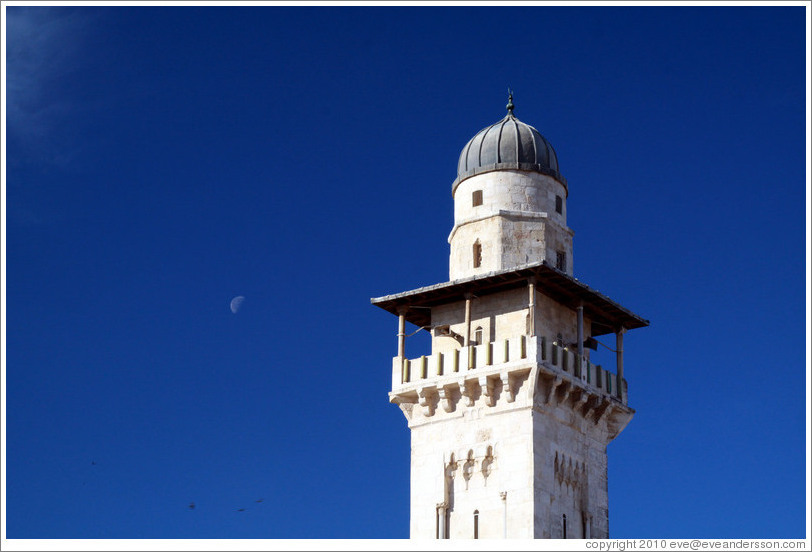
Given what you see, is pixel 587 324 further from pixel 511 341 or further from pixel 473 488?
pixel 473 488

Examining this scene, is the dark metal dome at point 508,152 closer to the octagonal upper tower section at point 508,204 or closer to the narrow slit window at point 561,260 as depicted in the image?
the octagonal upper tower section at point 508,204

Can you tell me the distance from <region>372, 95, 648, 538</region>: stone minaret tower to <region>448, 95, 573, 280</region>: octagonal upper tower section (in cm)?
5

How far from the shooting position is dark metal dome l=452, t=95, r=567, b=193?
5422 cm

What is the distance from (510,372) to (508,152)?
939cm

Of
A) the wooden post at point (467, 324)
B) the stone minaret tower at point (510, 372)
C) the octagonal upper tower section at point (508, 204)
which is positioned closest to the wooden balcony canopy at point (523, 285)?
the stone minaret tower at point (510, 372)

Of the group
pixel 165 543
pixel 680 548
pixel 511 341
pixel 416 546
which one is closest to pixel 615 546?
pixel 680 548

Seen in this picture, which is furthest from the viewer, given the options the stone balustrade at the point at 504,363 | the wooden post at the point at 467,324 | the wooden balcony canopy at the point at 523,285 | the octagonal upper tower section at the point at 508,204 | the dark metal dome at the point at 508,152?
the dark metal dome at the point at 508,152

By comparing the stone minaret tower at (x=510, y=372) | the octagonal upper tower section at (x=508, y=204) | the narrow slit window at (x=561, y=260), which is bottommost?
the stone minaret tower at (x=510, y=372)

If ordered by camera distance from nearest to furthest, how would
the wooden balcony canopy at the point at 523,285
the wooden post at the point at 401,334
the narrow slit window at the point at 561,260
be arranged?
1. the wooden balcony canopy at the point at 523,285
2. the wooden post at the point at 401,334
3. the narrow slit window at the point at 561,260

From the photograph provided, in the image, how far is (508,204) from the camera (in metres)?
53.5

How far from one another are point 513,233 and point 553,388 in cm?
645

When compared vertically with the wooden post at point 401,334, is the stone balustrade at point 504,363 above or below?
below

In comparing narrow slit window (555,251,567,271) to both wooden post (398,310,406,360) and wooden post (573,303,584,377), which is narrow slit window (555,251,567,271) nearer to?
wooden post (573,303,584,377)

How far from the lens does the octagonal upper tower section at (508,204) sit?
173 ft
